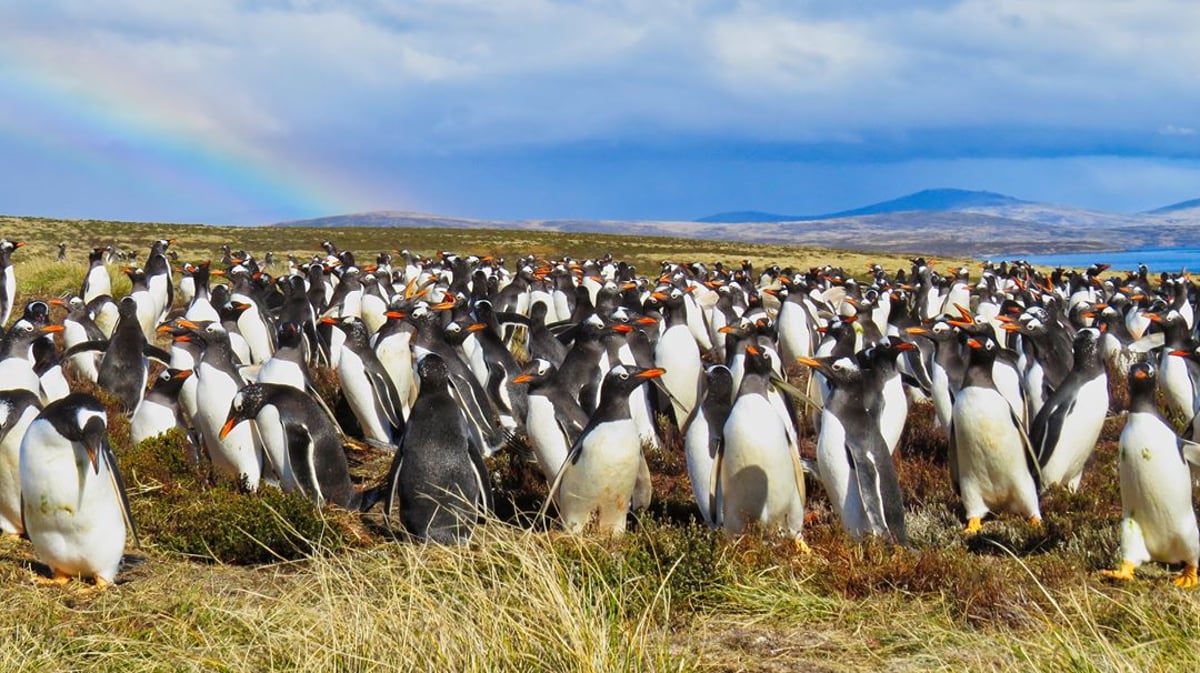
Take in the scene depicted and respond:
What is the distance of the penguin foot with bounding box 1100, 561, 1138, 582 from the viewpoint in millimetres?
6562

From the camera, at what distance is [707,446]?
7859 millimetres

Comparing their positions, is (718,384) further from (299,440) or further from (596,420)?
(299,440)

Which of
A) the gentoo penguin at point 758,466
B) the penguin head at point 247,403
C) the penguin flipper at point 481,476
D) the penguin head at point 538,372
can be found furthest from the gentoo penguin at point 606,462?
the penguin head at point 247,403

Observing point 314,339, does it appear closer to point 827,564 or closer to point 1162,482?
point 827,564

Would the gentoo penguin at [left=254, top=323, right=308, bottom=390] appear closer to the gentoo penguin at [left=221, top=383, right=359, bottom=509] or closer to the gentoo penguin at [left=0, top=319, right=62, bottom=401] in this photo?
the gentoo penguin at [left=221, top=383, right=359, bottom=509]

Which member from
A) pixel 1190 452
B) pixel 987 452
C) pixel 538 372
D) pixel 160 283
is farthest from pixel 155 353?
pixel 1190 452

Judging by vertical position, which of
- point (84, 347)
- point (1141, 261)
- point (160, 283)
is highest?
point (160, 283)

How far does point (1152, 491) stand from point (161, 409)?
7.41 m

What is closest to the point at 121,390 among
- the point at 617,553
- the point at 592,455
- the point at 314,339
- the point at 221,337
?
the point at 221,337

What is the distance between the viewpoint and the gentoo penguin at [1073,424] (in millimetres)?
8781

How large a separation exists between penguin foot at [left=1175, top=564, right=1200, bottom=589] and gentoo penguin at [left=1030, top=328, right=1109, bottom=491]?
85.4 inches

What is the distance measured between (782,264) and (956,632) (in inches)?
1886

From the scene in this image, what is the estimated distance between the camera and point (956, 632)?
17.4ft

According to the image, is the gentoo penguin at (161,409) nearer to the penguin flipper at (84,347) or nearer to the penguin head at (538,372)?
the penguin flipper at (84,347)
